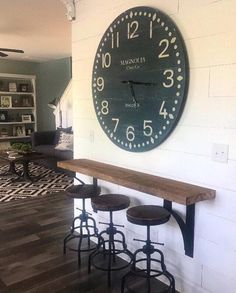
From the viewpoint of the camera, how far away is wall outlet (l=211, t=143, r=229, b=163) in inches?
73.0

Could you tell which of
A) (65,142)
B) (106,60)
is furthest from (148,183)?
(65,142)

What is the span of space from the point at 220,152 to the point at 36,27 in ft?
12.5

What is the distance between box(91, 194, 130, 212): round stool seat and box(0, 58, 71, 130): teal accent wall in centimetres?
549

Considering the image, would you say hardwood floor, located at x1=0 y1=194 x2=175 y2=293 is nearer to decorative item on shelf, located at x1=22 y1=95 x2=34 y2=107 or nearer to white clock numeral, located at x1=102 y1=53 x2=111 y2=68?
white clock numeral, located at x1=102 y1=53 x2=111 y2=68

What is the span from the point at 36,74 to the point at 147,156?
273 inches

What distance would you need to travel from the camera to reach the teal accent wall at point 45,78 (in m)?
7.70

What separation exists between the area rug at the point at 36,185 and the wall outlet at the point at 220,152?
3236 mm

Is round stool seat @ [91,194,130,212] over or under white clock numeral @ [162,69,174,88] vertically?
under

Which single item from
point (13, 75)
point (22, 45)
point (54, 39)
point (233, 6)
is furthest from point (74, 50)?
point (13, 75)

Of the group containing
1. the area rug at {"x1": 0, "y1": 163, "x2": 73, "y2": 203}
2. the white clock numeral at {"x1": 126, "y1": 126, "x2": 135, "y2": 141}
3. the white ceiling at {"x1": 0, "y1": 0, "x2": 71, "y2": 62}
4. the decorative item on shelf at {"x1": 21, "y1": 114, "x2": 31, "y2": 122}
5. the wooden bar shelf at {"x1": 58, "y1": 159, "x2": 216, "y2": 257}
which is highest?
the white ceiling at {"x1": 0, "y1": 0, "x2": 71, "y2": 62}

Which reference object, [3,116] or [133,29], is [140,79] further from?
[3,116]

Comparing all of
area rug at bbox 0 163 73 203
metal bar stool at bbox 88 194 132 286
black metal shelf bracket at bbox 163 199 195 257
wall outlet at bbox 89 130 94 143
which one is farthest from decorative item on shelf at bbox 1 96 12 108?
black metal shelf bracket at bbox 163 199 195 257

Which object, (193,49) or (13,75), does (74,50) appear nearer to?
(193,49)

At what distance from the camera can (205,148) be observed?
6.48ft
